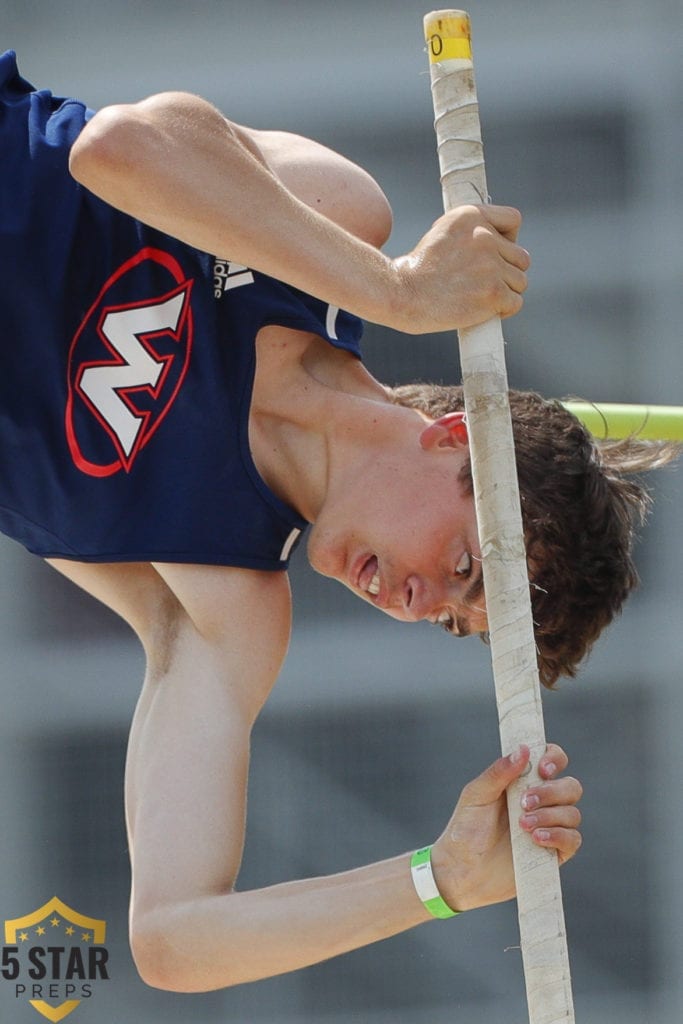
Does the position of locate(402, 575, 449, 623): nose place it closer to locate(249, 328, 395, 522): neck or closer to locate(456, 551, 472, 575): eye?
locate(456, 551, 472, 575): eye

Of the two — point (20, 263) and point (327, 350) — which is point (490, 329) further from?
point (20, 263)

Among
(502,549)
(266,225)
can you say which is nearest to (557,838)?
(502,549)

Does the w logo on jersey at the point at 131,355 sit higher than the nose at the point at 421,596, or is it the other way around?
the w logo on jersey at the point at 131,355

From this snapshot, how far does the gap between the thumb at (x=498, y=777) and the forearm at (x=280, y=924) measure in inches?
6.0

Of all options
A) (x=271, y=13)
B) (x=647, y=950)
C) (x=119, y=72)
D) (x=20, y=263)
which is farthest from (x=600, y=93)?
(x=20, y=263)

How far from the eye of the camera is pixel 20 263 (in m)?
2.04

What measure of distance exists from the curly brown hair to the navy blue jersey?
25cm

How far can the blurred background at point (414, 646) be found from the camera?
14.2 ft

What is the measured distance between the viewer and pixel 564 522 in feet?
7.44

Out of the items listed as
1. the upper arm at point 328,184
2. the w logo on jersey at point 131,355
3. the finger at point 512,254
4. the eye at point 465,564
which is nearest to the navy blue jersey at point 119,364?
the w logo on jersey at point 131,355

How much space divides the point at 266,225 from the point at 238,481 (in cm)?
45

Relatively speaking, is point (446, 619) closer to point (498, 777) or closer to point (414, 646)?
point (498, 777)

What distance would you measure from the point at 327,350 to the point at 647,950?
2.54 meters

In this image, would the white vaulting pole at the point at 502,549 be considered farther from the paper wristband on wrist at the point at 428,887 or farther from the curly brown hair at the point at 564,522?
the curly brown hair at the point at 564,522
